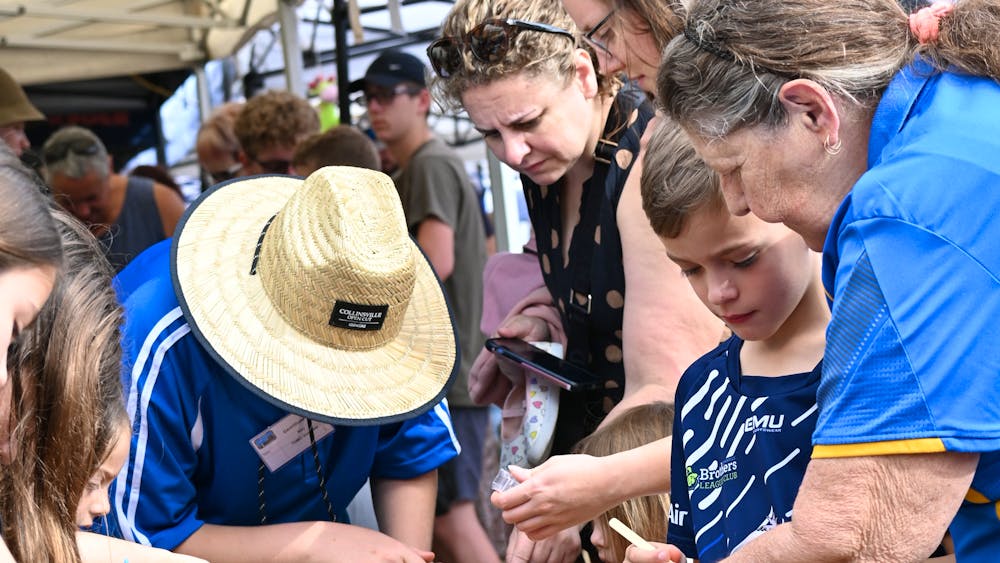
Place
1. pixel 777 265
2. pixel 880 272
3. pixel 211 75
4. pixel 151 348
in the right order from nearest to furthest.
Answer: pixel 880 272
pixel 777 265
pixel 151 348
pixel 211 75

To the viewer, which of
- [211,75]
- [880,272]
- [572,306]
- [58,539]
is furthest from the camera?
[211,75]

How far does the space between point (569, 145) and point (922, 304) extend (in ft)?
3.87

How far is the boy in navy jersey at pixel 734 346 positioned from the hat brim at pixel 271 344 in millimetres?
501

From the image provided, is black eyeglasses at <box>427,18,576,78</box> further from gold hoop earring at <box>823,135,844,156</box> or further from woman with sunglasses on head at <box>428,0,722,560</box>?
gold hoop earring at <box>823,135,844,156</box>

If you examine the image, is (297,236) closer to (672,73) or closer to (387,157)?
(672,73)

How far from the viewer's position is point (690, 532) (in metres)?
1.76

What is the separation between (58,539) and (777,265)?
1054 millimetres

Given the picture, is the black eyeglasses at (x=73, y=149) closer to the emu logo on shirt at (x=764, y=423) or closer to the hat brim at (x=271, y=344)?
the hat brim at (x=271, y=344)

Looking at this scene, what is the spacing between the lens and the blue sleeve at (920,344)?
1.08 meters

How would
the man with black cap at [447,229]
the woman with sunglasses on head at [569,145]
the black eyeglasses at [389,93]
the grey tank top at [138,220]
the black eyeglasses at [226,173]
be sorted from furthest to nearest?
the black eyeglasses at [226,173] < the grey tank top at [138,220] < the black eyeglasses at [389,93] < the man with black cap at [447,229] < the woman with sunglasses on head at [569,145]

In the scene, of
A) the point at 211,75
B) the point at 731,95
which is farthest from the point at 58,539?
the point at 211,75

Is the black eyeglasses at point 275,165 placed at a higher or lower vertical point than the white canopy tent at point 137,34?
lower

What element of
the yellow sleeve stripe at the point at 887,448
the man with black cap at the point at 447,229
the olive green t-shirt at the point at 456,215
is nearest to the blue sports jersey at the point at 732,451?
the yellow sleeve stripe at the point at 887,448

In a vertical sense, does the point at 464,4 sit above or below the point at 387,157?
above
